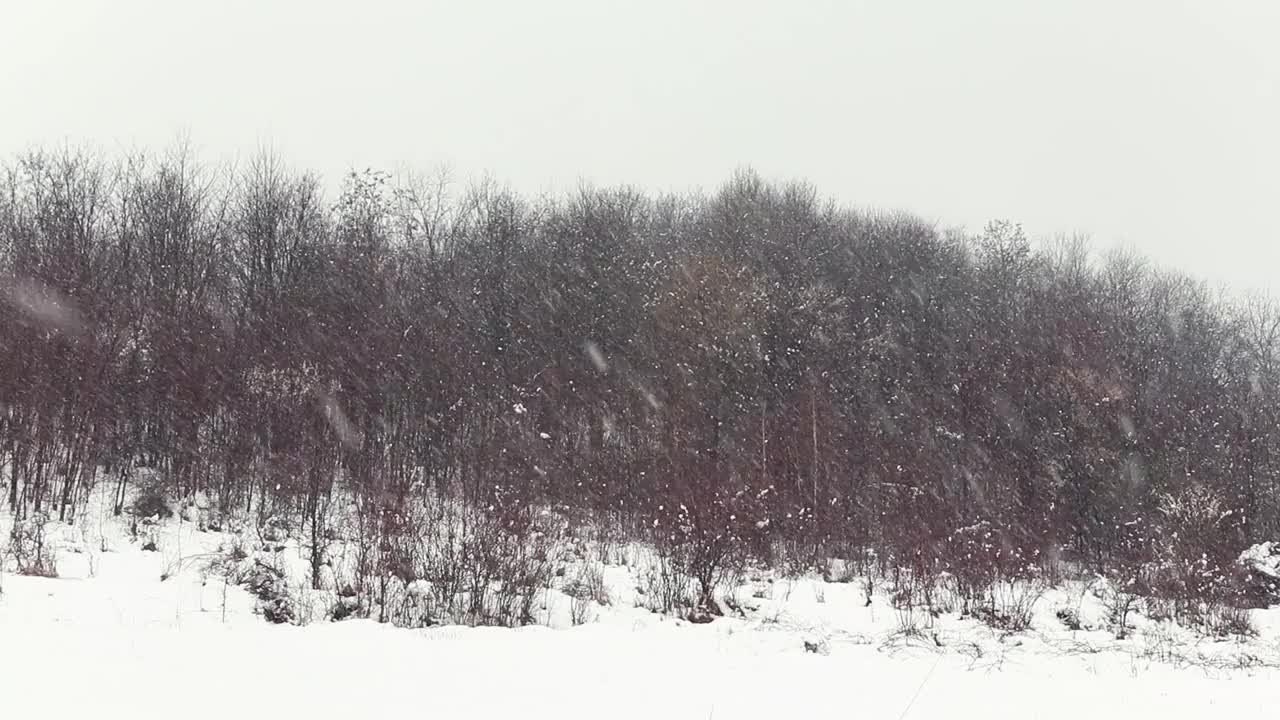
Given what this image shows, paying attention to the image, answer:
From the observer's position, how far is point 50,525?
40.5 feet

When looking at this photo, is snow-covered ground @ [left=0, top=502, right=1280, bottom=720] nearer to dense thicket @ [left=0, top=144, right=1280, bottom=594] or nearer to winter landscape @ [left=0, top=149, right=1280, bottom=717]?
winter landscape @ [left=0, top=149, right=1280, bottom=717]

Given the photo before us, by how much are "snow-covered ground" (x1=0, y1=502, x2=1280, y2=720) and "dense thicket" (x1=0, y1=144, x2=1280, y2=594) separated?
2.51m

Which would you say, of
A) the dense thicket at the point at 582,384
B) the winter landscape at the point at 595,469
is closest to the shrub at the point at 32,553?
the winter landscape at the point at 595,469

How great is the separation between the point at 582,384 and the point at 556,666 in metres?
19.1

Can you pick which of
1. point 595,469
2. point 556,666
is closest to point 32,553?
point 556,666

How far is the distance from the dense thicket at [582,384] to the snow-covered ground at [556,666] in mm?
2509

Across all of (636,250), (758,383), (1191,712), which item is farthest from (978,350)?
(1191,712)

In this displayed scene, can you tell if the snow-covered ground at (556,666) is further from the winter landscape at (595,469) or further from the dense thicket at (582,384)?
the dense thicket at (582,384)

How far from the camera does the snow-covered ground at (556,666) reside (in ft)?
17.2

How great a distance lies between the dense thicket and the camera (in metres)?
15.0

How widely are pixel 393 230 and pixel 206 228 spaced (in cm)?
650

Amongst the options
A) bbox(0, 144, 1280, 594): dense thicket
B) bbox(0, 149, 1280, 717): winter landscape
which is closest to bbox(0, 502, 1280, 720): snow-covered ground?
bbox(0, 149, 1280, 717): winter landscape

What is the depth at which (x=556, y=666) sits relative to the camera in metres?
6.62

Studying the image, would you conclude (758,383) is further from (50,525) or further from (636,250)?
(50,525)
